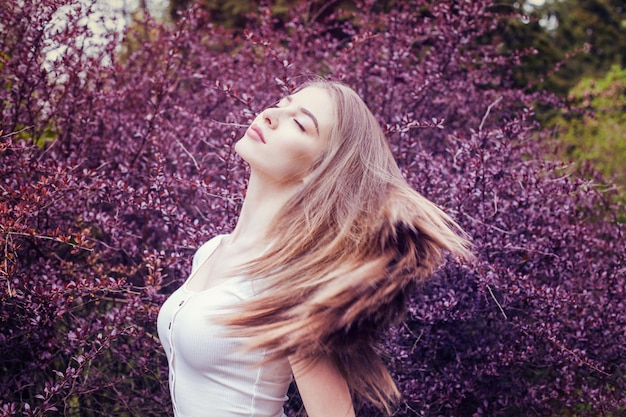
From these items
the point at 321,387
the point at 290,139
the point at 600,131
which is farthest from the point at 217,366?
the point at 600,131

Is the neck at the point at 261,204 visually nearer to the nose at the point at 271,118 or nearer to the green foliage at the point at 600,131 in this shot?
the nose at the point at 271,118

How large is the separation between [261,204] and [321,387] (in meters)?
0.63

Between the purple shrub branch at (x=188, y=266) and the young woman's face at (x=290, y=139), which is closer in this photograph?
the young woman's face at (x=290, y=139)

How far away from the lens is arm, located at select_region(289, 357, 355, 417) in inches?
60.6

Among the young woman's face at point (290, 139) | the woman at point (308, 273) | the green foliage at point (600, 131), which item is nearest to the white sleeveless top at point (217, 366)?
the woman at point (308, 273)

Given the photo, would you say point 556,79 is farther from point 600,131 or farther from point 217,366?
point 217,366

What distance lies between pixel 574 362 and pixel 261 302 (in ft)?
5.59

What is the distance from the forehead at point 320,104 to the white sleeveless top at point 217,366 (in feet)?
1.78

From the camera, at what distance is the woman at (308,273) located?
1.50 metres

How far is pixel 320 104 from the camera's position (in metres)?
1.84

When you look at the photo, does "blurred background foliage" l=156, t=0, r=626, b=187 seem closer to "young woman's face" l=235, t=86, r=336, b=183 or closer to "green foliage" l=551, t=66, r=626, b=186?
"green foliage" l=551, t=66, r=626, b=186

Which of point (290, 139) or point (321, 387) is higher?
point (290, 139)

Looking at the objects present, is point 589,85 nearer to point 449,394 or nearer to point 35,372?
point 449,394

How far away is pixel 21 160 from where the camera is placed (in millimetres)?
2574
